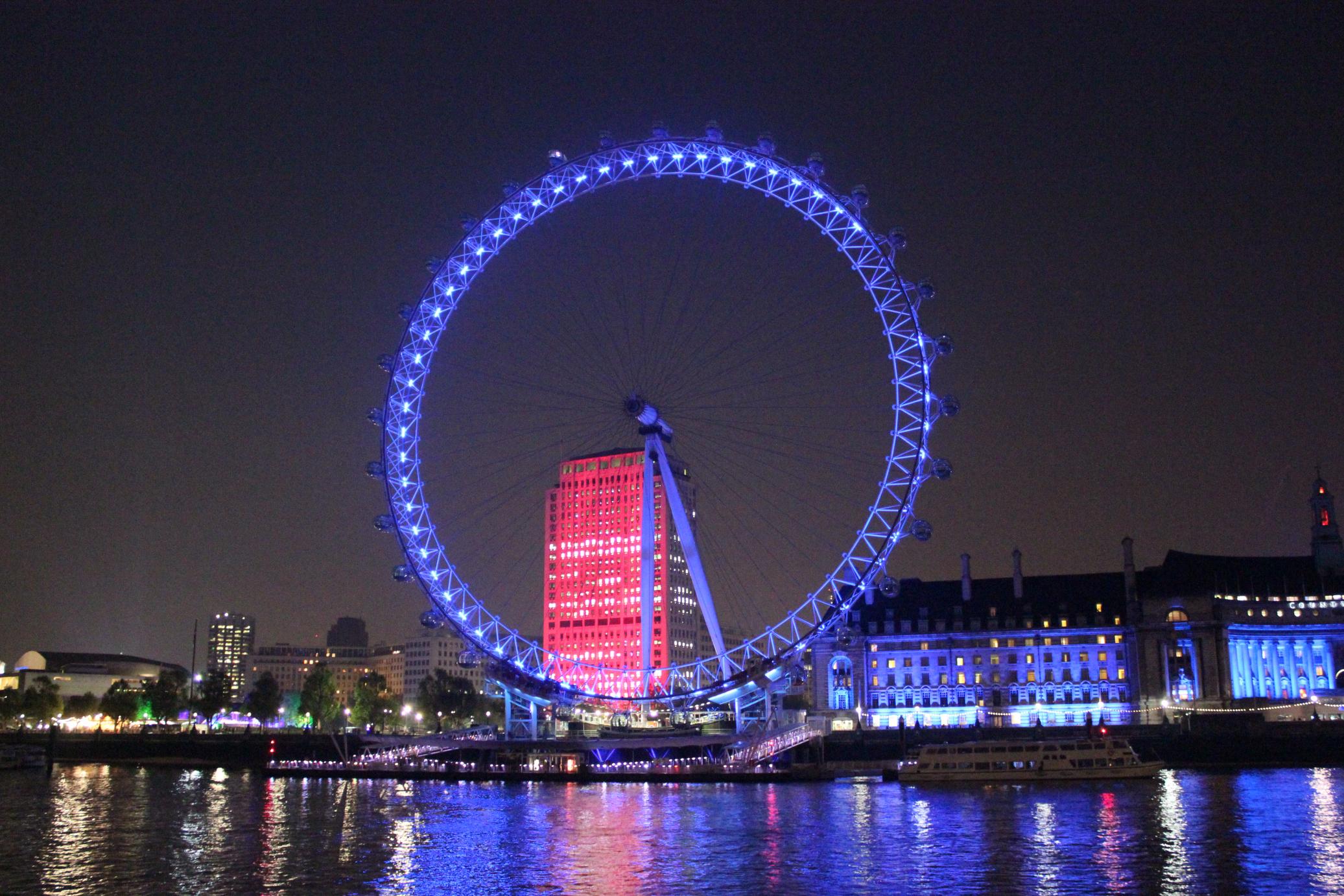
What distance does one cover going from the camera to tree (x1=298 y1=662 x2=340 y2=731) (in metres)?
141

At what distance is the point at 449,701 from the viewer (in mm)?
153625

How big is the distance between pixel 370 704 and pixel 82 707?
42322 mm

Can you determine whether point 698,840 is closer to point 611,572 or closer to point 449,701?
point 449,701

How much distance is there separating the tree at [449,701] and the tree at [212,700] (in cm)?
2459

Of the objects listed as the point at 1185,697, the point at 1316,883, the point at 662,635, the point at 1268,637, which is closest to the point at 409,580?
the point at 1316,883

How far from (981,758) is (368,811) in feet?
120

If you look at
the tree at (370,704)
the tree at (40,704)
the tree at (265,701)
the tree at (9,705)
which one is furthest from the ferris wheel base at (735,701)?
the tree at (9,705)

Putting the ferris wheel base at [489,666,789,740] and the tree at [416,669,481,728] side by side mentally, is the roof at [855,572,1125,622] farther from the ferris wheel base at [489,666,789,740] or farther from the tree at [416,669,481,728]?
the tree at [416,669,481,728]

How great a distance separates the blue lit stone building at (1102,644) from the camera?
11262cm

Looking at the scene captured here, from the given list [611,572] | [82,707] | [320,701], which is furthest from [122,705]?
[611,572]

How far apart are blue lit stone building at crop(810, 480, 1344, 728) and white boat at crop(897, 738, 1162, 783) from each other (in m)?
35.1

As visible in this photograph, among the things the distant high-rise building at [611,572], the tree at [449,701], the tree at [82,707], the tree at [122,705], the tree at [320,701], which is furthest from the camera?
the distant high-rise building at [611,572]

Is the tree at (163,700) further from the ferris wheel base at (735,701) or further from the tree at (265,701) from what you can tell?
the ferris wheel base at (735,701)

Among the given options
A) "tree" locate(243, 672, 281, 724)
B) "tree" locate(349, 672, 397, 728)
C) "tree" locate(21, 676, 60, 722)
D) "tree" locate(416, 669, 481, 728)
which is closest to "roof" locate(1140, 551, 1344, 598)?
"tree" locate(416, 669, 481, 728)
